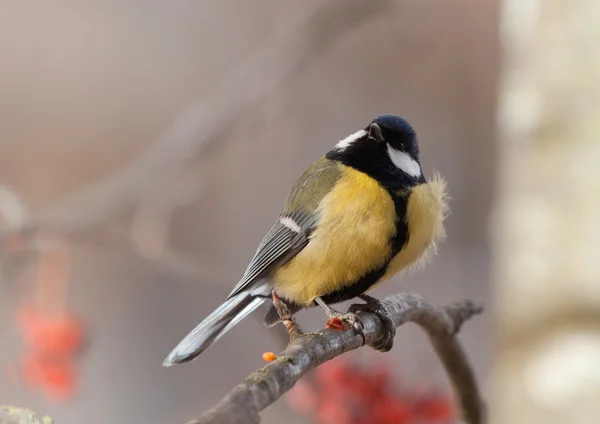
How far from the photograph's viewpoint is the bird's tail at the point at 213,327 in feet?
2.28

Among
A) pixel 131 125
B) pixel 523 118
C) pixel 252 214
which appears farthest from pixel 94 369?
pixel 523 118

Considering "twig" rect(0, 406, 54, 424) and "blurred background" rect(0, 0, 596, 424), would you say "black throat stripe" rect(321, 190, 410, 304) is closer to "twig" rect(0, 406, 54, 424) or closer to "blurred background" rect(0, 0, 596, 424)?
"twig" rect(0, 406, 54, 424)

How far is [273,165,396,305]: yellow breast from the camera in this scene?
27.3 inches

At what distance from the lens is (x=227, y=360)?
1443 mm

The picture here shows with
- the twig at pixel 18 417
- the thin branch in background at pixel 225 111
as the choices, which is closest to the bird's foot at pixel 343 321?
the twig at pixel 18 417

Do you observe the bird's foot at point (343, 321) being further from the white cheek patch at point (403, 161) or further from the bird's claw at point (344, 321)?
the white cheek patch at point (403, 161)

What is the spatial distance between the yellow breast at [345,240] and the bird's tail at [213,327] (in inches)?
2.2

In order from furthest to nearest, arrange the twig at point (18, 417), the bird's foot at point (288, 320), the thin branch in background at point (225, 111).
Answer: the thin branch in background at point (225, 111)
the bird's foot at point (288, 320)
the twig at point (18, 417)

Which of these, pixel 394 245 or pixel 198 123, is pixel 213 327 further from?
pixel 198 123

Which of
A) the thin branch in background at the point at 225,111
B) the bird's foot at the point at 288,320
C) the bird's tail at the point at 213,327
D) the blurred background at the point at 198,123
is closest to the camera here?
the bird's foot at the point at 288,320

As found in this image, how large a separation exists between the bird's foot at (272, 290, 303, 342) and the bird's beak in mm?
190

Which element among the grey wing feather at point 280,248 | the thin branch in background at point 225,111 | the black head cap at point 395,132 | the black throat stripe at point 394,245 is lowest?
the black throat stripe at point 394,245

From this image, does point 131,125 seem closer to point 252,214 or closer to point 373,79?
point 252,214

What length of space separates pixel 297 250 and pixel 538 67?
32 cm
